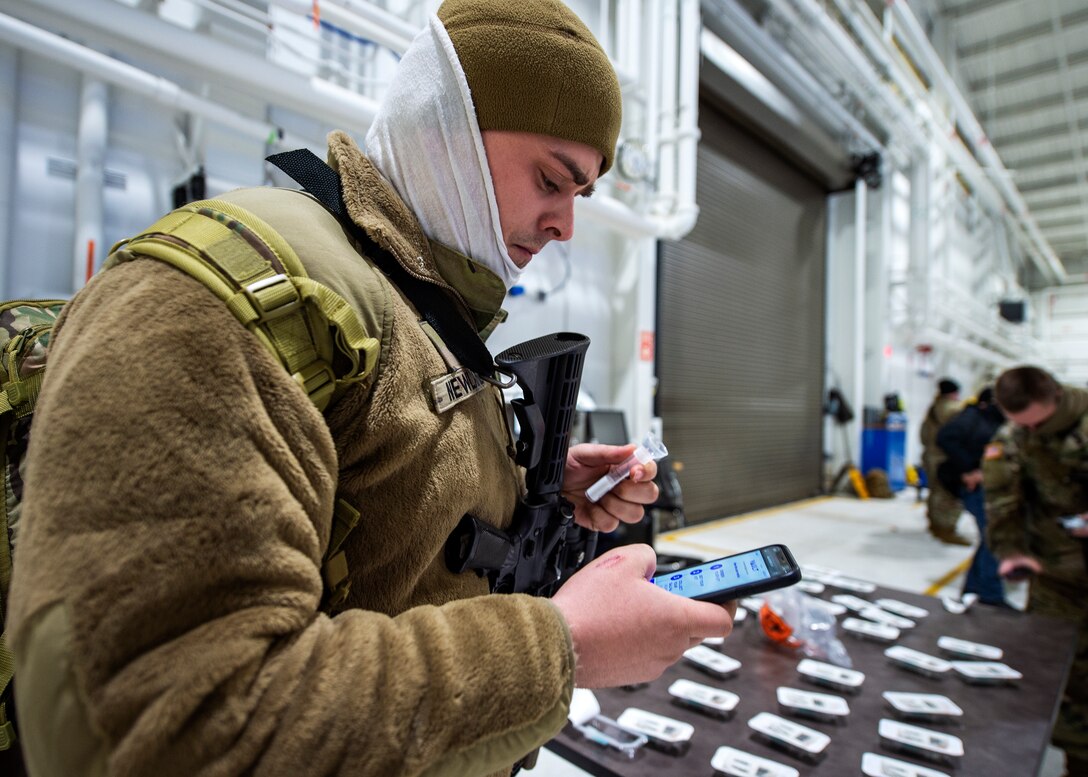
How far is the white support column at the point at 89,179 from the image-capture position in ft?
6.19

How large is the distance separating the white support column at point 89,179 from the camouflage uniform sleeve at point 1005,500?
3.95m

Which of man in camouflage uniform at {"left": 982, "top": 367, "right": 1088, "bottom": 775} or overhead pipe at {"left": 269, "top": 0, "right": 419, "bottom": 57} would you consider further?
man in camouflage uniform at {"left": 982, "top": 367, "right": 1088, "bottom": 775}

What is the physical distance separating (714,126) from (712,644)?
4.54 metres

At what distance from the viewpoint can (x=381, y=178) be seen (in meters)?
0.69

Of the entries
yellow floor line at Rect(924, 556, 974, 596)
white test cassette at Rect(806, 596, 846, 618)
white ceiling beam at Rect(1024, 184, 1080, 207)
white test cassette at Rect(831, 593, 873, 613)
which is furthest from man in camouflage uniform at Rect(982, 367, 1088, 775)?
white ceiling beam at Rect(1024, 184, 1080, 207)

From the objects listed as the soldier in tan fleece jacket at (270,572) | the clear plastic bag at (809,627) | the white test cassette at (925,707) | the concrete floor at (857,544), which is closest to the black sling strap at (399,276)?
the soldier in tan fleece jacket at (270,572)

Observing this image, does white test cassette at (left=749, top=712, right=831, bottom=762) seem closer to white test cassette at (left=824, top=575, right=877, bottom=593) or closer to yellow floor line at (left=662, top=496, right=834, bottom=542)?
white test cassette at (left=824, top=575, right=877, bottom=593)

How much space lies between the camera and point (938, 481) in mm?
4488

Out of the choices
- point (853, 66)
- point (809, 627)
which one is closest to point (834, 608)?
point (809, 627)

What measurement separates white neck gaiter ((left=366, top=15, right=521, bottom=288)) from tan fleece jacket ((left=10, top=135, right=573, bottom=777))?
1.06 feet

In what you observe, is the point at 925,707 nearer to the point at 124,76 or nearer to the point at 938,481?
the point at 124,76

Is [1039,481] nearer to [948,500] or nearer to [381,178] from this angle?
[948,500]

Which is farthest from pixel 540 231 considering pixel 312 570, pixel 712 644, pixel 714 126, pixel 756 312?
pixel 756 312

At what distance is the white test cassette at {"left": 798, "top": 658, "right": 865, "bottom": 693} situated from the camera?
1.41m
